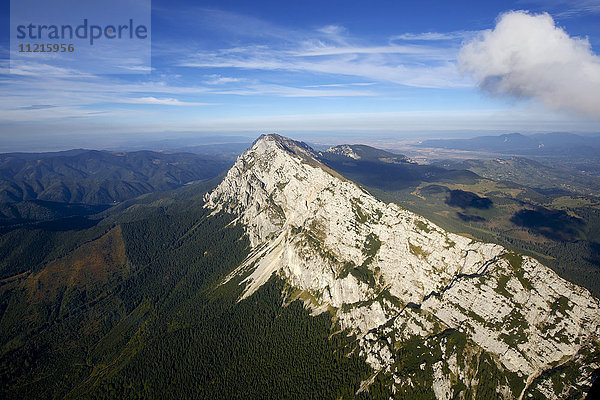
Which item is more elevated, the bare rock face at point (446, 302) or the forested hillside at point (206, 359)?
the bare rock face at point (446, 302)

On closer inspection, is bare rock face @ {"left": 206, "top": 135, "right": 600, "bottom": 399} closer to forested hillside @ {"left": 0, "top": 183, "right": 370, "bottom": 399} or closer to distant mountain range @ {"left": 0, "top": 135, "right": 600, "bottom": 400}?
distant mountain range @ {"left": 0, "top": 135, "right": 600, "bottom": 400}

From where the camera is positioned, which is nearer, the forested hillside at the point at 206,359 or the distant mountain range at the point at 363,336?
the distant mountain range at the point at 363,336

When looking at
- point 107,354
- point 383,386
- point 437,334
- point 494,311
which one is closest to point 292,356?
point 383,386

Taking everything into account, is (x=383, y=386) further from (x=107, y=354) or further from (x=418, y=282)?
(x=107, y=354)

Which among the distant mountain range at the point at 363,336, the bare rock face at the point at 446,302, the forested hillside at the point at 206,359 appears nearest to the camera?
the bare rock face at the point at 446,302

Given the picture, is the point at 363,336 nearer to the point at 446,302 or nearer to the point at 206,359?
the point at 446,302

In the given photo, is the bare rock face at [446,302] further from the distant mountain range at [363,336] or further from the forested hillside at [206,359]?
the forested hillside at [206,359]

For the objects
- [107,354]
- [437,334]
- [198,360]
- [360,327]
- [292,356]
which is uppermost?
[437,334]

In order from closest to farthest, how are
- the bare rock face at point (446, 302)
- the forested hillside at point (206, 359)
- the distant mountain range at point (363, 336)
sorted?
the bare rock face at point (446, 302) < the distant mountain range at point (363, 336) < the forested hillside at point (206, 359)

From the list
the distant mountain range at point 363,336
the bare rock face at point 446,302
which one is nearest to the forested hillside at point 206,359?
the distant mountain range at point 363,336
